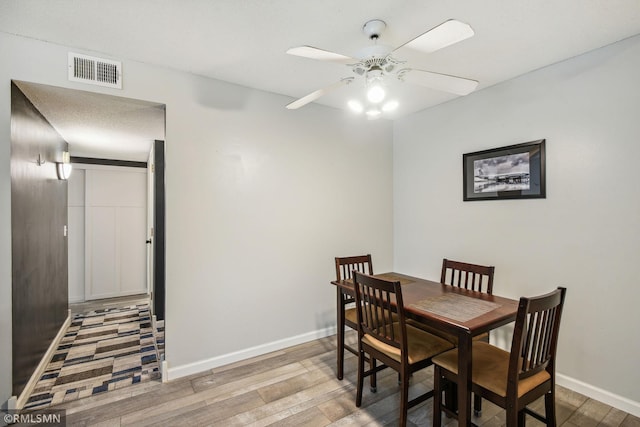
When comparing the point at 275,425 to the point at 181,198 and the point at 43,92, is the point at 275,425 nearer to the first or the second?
the point at 181,198

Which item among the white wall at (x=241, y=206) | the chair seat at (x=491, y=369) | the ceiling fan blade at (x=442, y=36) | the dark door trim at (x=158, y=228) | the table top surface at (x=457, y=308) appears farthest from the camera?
the dark door trim at (x=158, y=228)

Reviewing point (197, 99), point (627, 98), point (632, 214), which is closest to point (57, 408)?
point (197, 99)

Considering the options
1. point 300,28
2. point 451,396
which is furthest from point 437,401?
point 300,28

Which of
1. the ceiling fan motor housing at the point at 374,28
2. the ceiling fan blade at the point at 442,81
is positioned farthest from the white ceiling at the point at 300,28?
the ceiling fan blade at the point at 442,81

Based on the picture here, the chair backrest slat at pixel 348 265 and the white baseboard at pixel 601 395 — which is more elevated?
the chair backrest slat at pixel 348 265

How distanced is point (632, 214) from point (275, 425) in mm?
2731

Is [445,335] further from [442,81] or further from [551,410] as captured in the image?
[442,81]

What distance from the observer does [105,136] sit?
3.53 metres

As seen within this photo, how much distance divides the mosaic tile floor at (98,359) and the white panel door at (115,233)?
92cm

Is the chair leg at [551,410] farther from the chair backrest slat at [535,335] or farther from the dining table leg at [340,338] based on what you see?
the dining table leg at [340,338]

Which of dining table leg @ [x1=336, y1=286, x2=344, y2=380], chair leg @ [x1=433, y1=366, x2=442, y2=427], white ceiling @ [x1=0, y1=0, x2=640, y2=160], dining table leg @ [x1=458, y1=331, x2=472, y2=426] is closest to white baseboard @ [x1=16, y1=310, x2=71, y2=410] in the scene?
dining table leg @ [x1=336, y1=286, x2=344, y2=380]

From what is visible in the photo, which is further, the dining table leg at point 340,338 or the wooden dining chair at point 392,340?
the dining table leg at point 340,338

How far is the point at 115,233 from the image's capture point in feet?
16.3

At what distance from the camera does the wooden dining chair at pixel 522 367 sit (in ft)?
4.86
